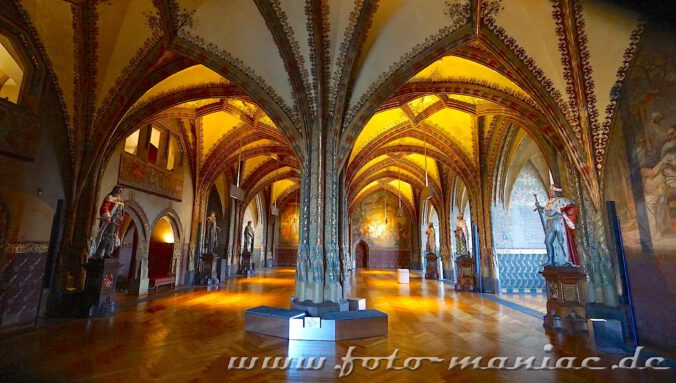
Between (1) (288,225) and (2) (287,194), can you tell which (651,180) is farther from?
(1) (288,225)

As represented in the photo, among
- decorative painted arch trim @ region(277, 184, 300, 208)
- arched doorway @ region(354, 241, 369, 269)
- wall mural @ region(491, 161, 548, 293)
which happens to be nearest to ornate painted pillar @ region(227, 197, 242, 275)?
decorative painted arch trim @ region(277, 184, 300, 208)

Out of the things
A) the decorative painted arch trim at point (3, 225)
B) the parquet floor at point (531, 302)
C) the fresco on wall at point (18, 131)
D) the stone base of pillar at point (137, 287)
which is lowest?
the parquet floor at point (531, 302)

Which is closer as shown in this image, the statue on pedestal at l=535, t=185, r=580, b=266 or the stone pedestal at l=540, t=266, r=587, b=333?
the stone pedestal at l=540, t=266, r=587, b=333

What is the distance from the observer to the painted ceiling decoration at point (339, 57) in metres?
5.52

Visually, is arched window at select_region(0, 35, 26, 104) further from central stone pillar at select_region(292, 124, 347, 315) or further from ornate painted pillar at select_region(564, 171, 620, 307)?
ornate painted pillar at select_region(564, 171, 620, 307)

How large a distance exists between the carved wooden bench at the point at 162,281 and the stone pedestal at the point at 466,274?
34.0 feet

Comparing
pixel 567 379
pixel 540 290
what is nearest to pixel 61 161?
pixel 567 379

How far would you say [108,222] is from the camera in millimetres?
6727

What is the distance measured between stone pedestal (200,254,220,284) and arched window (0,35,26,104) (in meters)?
7.50

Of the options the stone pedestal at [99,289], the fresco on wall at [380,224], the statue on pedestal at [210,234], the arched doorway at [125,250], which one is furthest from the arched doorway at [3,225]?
the fresco on wall at [380,224]

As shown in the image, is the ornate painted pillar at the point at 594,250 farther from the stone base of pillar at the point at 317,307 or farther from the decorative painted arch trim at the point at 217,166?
the decorative painted arch trim at the point at 217,166

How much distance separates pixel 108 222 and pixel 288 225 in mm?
18906

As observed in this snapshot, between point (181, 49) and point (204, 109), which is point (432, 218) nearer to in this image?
point (204, 109)

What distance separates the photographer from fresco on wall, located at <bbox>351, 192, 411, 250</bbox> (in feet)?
82.1
